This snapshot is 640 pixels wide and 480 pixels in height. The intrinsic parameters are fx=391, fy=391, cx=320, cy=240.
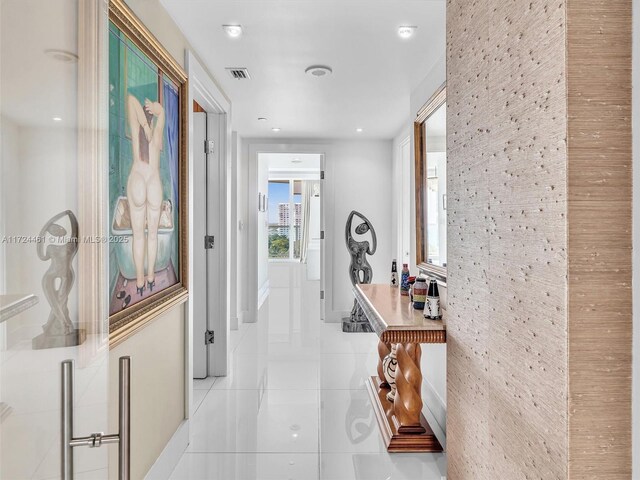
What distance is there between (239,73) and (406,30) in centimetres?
127

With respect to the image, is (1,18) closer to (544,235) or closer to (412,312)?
(544,235)

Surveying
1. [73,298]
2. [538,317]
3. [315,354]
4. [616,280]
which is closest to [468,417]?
[538,317]

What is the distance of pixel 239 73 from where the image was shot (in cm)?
289

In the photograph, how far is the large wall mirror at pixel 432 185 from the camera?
2.60 m

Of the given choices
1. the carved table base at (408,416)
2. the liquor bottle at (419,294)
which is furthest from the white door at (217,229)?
the liquor bottle at (419,294)

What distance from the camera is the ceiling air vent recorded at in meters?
2.82

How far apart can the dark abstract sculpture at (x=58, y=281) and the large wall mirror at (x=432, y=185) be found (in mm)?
2197

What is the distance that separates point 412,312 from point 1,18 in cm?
218

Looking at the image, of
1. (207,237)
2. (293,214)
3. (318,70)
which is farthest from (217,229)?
(293,214)

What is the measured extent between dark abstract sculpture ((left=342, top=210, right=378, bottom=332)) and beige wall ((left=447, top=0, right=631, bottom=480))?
3.31m

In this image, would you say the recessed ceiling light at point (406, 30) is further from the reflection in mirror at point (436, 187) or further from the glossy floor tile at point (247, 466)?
the glossy floor tile at point (247, 466)

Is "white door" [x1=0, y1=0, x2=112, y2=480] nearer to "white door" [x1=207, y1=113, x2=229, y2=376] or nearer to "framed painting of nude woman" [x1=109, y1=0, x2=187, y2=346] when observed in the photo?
"framed painting of nude woman" [x1=109, y1=0, x2=187, y2=346]

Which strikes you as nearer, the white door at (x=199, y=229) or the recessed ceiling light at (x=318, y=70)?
the recessed ceiling light at (x=318, y=70)

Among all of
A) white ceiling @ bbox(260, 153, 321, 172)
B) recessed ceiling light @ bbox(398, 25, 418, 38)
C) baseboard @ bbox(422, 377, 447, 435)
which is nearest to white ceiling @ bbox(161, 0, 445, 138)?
recessed ceiling light @ bbox(398, 25, 418, 38)
